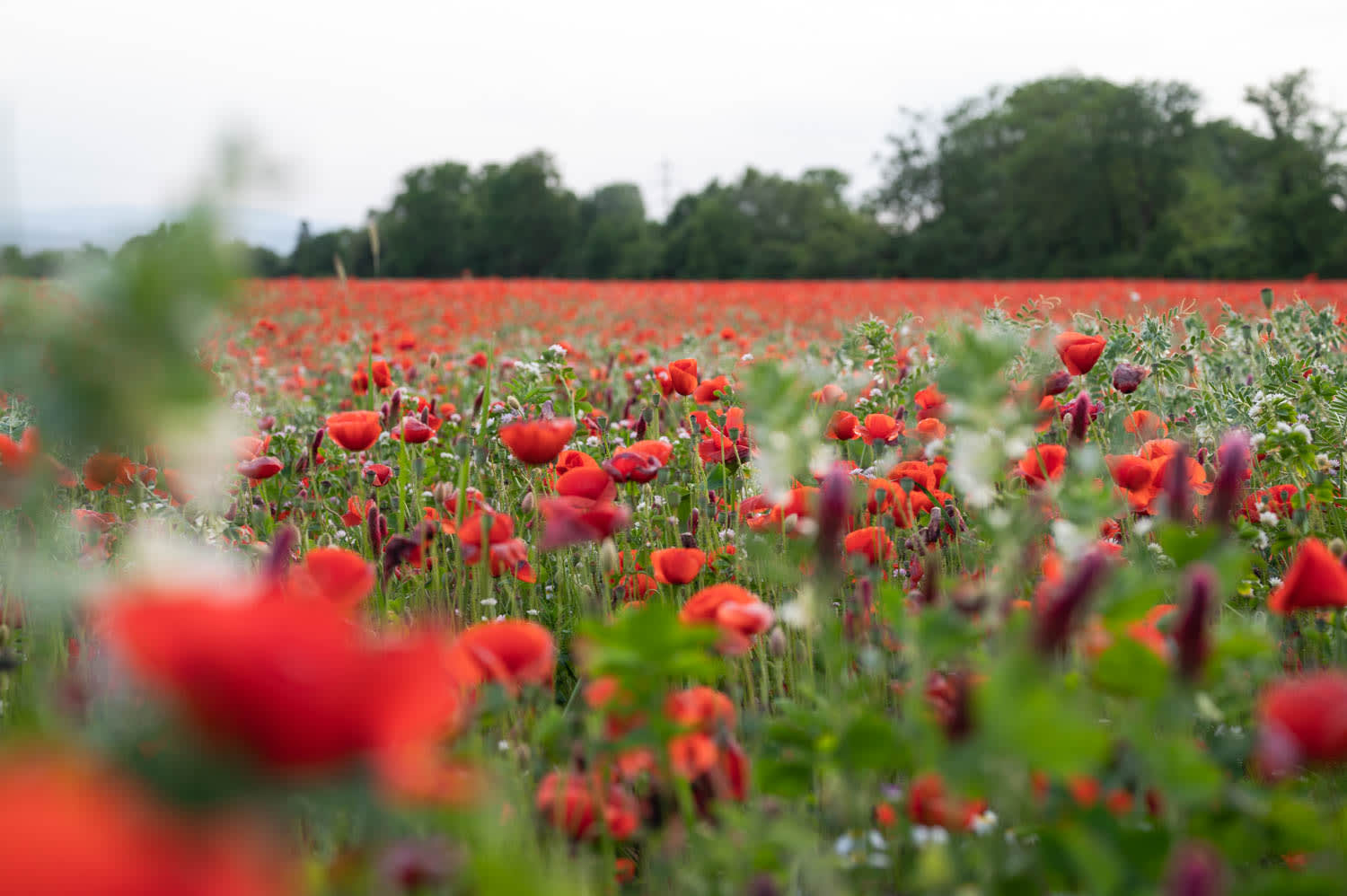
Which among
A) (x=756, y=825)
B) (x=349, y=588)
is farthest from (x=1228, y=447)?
(x=349, y=588)

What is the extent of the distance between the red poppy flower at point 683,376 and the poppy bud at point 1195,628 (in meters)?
1.80

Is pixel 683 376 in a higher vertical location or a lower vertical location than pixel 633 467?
higher

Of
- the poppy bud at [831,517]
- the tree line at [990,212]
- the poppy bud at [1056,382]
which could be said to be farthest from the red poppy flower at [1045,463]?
the tree line at [990,212]

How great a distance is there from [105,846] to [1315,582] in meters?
1.14

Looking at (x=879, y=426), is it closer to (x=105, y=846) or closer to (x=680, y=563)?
(x=680, y=563)

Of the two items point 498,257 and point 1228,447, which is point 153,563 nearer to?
point 1228,447

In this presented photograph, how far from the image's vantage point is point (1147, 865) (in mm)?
840

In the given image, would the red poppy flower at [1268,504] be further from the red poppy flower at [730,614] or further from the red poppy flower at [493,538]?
the red poppy flower at [493,538]

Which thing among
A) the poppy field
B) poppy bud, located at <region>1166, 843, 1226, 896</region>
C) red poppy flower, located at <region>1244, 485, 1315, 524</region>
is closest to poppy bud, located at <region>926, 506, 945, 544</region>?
the poppy field

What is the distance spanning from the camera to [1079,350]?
2.16m

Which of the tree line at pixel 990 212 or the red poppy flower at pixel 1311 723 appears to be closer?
the red poppy flower at pixel 1311 723

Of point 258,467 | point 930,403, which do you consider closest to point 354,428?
point 258,467

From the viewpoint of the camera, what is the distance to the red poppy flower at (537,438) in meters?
1.69

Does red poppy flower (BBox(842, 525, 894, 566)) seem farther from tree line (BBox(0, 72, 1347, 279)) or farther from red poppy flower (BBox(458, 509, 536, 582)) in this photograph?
tree line (BBox(0, 72, 1347, 279))
